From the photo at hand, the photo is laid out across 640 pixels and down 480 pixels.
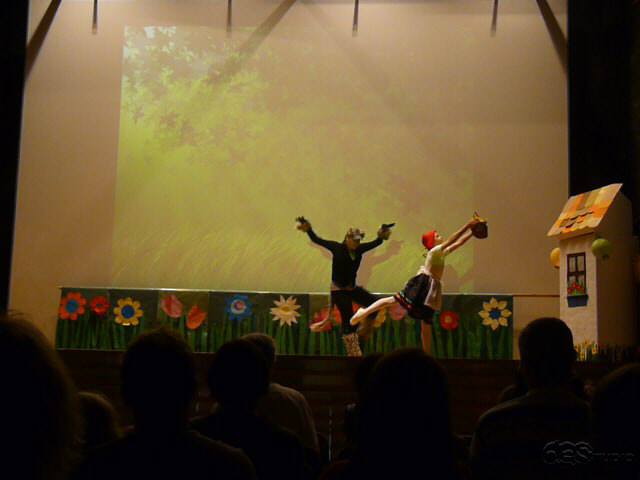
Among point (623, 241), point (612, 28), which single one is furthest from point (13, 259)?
point (612, 28)

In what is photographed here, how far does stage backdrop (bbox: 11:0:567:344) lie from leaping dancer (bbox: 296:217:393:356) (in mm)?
2137

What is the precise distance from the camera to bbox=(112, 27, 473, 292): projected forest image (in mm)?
8609

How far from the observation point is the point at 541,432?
5.65ft

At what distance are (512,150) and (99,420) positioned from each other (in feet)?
24.6

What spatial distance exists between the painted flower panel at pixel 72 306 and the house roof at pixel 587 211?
4775 mm

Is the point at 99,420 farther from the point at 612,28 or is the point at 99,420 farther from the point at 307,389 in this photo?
the point at 612,28

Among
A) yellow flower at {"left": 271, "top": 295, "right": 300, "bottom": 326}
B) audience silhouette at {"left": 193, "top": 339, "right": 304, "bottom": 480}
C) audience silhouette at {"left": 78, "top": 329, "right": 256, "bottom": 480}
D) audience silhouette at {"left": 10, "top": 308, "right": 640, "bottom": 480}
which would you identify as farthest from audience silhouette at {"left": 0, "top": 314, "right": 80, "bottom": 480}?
yellow flower at {"left": 271, "top": 295, "right": 300, "bottom": 326}

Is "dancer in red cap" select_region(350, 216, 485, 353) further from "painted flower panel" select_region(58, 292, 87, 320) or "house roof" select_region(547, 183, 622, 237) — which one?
"painted flower panel" select_region(58, 292, 87, 320)

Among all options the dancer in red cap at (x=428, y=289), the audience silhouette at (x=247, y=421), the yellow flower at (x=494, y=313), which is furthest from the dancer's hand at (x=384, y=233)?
the audience silhouette at (x=247, y=421)

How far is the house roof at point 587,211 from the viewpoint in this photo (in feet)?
21.4

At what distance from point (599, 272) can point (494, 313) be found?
1.50 metres

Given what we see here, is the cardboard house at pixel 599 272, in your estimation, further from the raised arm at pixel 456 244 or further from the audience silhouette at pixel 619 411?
the audience silhouette at pixel 619 411

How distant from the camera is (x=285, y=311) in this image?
785 centimetres

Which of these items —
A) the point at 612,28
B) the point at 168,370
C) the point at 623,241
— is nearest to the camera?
the point at 168,370
